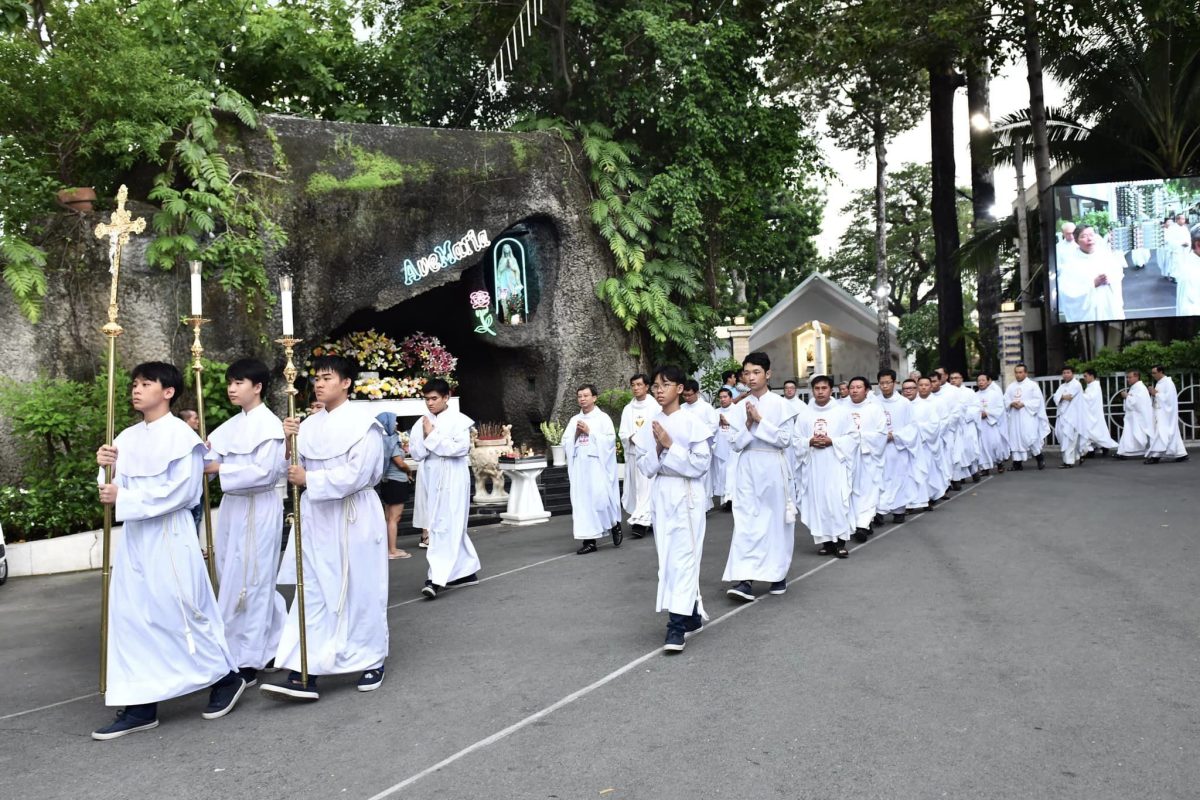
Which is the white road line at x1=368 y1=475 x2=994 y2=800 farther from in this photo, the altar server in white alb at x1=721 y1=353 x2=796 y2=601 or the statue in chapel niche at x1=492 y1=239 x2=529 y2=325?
the statue in chapel niche at x1=492 y1=239 x2=529 y2=325

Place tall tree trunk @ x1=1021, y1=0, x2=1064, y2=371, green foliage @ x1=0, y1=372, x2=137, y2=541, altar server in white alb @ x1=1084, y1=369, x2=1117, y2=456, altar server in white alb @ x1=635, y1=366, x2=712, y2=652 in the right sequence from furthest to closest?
tall tree trunk @ x1=1021, y1=0, x2=1064, y2=371 < altar server in white alb @ x1=1084, y1=369, x2=1117, y2=456 < green foliage @ x1=0, y1=372, x2=137, y2=541 < altar server in white alb @ x1=635, y1=366, x2=712, y2=652

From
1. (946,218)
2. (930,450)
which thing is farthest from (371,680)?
(946,218)

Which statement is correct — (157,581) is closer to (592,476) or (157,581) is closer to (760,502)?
(760,502)

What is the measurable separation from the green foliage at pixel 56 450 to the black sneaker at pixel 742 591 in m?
7.05

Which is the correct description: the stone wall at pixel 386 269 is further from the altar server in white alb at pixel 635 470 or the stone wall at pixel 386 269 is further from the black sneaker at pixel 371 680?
the black sneaker at pixel 371 680

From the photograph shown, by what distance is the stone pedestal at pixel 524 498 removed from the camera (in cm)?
1363

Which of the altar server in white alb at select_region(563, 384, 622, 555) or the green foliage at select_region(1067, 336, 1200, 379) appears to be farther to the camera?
the green foliage at select_region(1067, 336, 1200, 379)

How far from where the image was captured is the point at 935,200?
24.3 metres

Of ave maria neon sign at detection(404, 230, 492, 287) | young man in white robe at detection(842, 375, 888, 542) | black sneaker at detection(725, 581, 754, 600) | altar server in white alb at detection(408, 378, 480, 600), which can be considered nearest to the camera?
black sneaker at detection(725, 581, 754, 600)

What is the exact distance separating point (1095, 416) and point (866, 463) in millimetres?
10525

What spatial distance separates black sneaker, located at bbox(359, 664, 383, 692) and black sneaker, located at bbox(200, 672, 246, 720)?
26.1 inches

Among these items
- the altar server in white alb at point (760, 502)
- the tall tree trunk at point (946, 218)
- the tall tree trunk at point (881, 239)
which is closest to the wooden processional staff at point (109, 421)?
the altar server in white alb at point (760, 502)

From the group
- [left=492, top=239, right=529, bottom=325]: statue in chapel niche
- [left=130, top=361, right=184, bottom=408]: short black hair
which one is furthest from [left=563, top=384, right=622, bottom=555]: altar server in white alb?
[left=130, top=361, right=184, bottom=408]: short black hair

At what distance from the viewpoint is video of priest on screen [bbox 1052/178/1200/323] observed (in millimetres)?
20594
